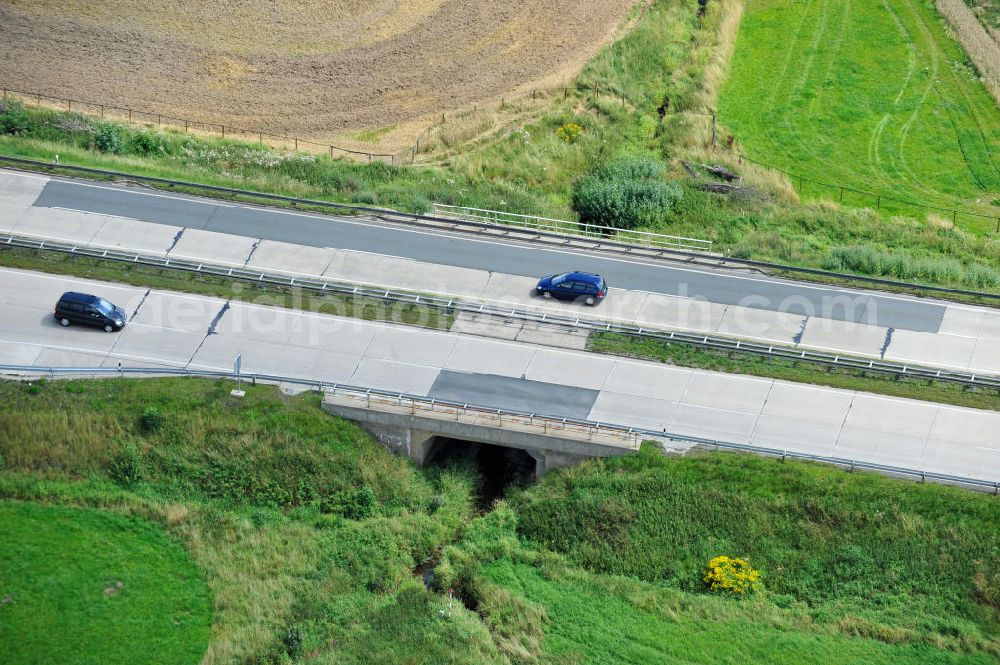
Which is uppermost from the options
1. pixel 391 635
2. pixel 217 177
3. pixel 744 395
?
pixel 217 177

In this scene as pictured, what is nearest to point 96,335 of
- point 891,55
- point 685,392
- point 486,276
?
point 486,276

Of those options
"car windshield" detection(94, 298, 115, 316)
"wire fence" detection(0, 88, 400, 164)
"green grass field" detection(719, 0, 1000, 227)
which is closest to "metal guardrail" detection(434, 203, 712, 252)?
"wire fence" detection(0, 88, 400, 164)

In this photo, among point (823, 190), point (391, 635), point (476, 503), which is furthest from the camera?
point (823, 190)

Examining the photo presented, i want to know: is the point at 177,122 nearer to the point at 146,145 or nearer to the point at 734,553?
the point at 146,145

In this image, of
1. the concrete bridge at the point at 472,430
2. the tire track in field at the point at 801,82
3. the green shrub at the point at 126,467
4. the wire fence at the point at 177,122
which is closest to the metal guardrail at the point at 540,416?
the concrete bridge at the point at 472,430

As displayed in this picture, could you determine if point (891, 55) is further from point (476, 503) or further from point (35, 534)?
point (35, 534)

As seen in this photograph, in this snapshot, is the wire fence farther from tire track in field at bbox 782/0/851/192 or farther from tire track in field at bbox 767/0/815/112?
tire track in field at bbox 767/0/815/112

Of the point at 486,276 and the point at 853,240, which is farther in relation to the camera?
the point at 853,240
